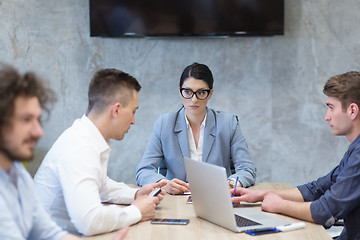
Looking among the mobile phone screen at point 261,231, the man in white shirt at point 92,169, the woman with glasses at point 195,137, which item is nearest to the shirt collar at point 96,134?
the man in white shirt at point 92,169

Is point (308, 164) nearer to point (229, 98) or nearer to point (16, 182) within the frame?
point (229, 98)

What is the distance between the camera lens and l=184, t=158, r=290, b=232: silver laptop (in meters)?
1.83

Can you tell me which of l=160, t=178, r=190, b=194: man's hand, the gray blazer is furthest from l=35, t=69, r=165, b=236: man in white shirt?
the gray blazer

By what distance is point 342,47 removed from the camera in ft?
13.6

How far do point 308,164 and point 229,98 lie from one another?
0.96 meters

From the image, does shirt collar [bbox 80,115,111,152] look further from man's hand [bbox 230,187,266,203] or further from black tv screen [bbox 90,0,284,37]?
black tv screen [bbox 90,0,284,37]

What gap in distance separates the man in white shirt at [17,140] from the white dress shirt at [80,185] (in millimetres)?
240

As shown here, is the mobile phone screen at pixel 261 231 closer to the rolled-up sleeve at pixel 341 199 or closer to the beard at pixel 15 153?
the rolled-up sleeve at pixel 341 199

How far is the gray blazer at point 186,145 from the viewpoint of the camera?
290 centimetres

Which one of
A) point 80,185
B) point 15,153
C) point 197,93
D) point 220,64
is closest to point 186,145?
point 197,93

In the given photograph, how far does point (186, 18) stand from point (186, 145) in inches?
59.6

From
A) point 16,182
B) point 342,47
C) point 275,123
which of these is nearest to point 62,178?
point 16,182

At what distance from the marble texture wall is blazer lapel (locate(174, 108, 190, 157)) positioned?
3.87 ft

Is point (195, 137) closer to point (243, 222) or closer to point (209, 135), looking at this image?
point (209, 135)
